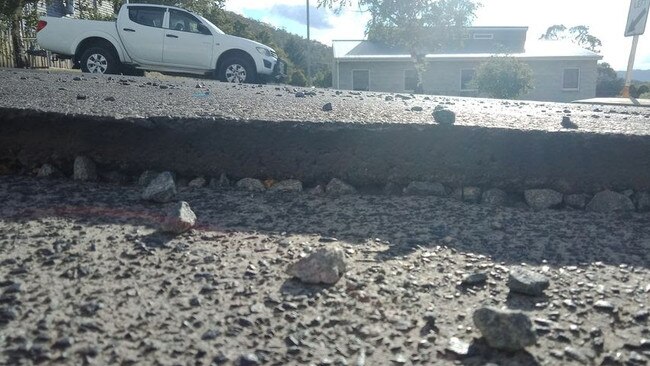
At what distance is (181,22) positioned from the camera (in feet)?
33.8

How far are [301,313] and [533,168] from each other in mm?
1587

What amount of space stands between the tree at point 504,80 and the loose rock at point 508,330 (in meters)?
19.3

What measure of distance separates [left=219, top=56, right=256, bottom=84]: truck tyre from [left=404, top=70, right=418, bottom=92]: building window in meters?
20.9

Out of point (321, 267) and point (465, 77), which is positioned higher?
point (465, 77)

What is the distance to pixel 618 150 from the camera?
2592 mm

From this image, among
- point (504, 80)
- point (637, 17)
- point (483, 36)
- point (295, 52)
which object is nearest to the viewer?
point (637, 17)

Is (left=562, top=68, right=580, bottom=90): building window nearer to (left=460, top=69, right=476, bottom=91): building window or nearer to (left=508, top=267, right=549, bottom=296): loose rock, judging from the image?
(left=460, top=69, right=476, bottom=91): building window

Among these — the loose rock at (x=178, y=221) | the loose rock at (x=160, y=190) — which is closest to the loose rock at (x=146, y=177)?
the loose rock at (x=160, y=190)

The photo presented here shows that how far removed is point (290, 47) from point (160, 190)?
55359mm

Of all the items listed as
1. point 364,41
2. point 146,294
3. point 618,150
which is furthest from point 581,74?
point 146,294

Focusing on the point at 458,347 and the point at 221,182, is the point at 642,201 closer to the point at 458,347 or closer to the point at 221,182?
the point at 458,347

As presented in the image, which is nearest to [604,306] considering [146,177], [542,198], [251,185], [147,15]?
[542,198]

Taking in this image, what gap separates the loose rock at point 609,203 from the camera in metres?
2.47

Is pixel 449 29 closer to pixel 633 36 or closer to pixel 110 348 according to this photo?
pixel 633 36
